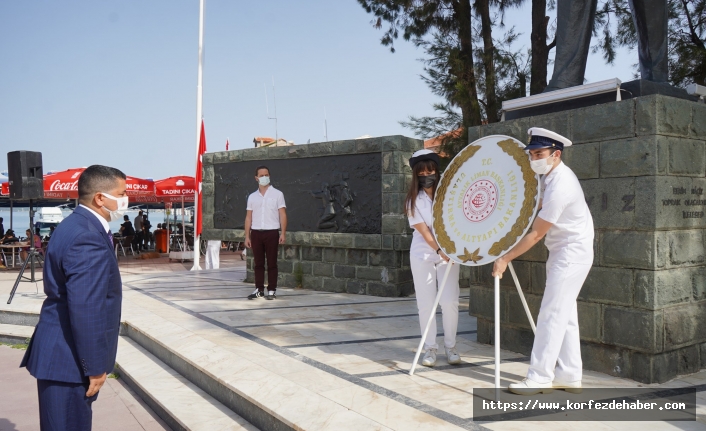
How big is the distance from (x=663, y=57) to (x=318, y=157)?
5.68m

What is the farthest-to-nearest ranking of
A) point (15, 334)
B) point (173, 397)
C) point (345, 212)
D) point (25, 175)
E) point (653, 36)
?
point (25, 175) < point (345, 212) < point (15, 334) < point (653, 36) < point (173, 397)

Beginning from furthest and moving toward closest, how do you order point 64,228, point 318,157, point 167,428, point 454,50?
point 454,50, point 318,157, point 167,428, point 64,228

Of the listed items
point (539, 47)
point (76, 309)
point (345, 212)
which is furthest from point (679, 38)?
point (76, 309)

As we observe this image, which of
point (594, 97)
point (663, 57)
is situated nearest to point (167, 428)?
point (594, 97)

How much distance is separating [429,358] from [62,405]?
8.88ft

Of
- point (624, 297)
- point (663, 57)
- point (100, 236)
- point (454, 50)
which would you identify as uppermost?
point (454, 50)

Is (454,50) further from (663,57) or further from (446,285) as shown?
(446,285)

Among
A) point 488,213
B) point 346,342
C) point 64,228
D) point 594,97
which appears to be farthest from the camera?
point 346,342

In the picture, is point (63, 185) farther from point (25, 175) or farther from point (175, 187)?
point (25, 175)

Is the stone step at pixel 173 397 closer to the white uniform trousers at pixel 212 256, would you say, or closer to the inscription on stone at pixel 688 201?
the inscription on stone at pixel 688 201

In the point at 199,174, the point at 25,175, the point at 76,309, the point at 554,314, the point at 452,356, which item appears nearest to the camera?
the point at 76,309

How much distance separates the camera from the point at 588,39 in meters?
5.23

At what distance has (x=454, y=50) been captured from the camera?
10734 mm

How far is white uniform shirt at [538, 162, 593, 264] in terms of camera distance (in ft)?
12.4
